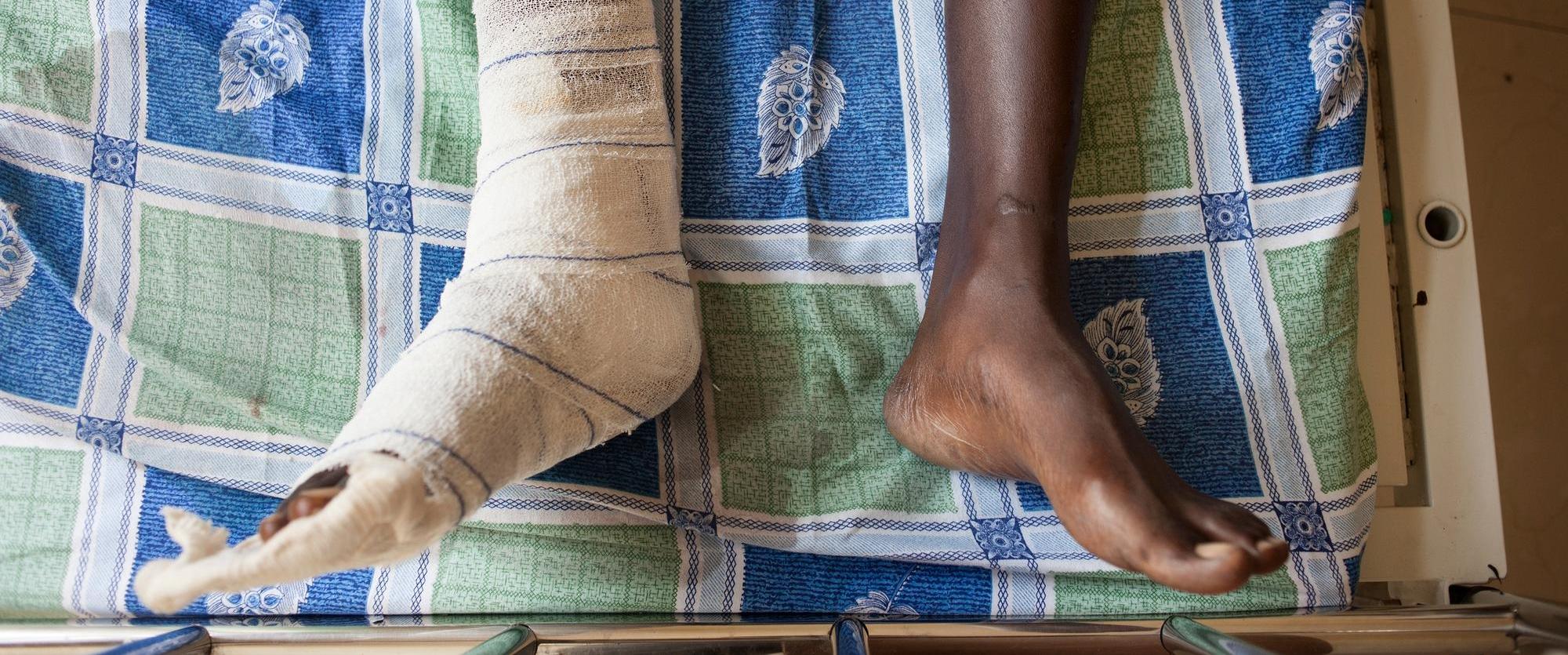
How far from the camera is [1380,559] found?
2.50 feet

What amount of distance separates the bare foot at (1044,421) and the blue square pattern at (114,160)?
1.92 feet

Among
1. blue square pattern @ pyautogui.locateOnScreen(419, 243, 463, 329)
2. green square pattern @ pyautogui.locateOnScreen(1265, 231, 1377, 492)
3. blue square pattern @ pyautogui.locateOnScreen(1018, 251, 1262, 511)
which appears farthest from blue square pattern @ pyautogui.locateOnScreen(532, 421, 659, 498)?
green square pattern @ pyautogui.locateOnScreen(1265, 231, 1377, 492)

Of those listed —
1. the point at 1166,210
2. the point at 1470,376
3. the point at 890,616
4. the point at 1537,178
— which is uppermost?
the point at 1537,178

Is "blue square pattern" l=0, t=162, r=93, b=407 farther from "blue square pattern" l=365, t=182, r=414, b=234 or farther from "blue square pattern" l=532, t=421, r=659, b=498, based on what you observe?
"blue square pattern" l=532, t=421, r=659, b=498

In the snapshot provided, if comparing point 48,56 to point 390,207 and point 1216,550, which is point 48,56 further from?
point 1216,550

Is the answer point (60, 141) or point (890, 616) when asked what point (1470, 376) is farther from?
point (60, 141)

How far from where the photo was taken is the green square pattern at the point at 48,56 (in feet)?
2.42

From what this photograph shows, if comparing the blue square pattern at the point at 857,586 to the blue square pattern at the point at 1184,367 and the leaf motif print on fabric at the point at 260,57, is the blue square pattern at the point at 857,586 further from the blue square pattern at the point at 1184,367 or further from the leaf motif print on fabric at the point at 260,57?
the leaf motif print on fabric at the point at 260,57

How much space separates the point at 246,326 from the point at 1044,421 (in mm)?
568

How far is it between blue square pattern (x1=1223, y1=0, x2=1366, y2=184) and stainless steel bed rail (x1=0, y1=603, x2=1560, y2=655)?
0.32m

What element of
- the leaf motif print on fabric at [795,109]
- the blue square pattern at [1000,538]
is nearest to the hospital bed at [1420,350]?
the blue square pattern at [1000,538]

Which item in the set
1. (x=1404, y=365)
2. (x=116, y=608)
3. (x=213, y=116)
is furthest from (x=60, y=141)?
(x=1404, y=365)

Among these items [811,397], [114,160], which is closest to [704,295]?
[811,397]

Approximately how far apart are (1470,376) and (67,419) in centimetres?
104
